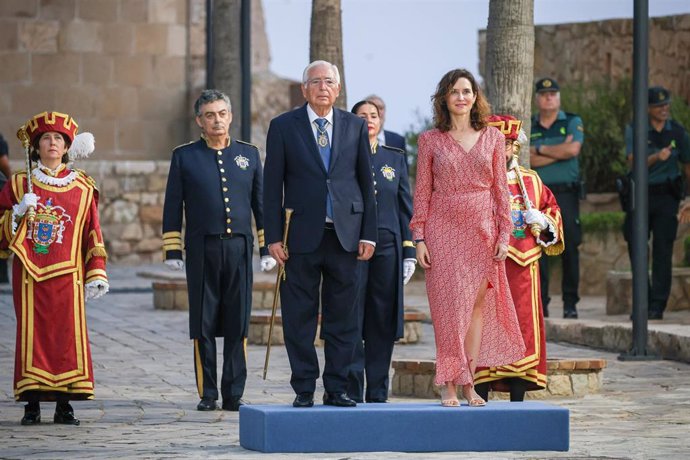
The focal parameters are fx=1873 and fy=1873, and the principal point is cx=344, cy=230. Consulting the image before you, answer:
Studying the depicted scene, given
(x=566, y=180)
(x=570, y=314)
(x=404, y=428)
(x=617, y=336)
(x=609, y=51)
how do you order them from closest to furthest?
(x=404, y=428) < (x=617, y=336) < (x=566, y=180) < (x=570, y=314) < (x=609, y=51)

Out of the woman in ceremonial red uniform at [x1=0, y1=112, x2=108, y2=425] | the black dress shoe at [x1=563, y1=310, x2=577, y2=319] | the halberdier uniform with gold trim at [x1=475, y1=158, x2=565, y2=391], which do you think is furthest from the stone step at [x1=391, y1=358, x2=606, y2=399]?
the black dress shoe at [x1=563, y1=310, x2=577, y2=319]

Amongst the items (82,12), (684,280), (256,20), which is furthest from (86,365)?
(256,20)

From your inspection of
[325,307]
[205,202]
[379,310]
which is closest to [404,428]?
[325,307]

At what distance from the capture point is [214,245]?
1062 cm

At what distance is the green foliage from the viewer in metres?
19.0

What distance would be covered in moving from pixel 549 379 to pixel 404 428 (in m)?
Answer: 2.81

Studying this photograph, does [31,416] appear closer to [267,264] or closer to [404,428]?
[267,264]

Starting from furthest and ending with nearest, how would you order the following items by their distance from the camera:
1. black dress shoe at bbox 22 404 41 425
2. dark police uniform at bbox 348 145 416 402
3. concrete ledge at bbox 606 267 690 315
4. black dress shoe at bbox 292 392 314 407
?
concrete ledge at bbox 606 267 690 315 → dark police uniform at bbox 348 145 416 402 → black dress shoe at bbox 22 404 41 425 → black dress shoe at bbox 292 392 314 407

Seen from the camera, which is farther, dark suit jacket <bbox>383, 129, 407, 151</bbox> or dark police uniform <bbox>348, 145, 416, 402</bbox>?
dark suit jacket <bbox>383, 129, 407, 151</bbox>

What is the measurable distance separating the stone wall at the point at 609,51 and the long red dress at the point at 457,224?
13.1 meters

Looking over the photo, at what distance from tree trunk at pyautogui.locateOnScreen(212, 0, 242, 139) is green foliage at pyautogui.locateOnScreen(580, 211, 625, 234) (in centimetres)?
461

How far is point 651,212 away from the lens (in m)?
15.2

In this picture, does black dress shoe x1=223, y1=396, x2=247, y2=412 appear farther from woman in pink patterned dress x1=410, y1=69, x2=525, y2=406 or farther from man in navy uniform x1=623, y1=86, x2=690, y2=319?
man in navy uniform x1=623, y1=86, x2=690, y2=319

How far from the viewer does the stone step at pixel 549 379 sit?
1107 cm
